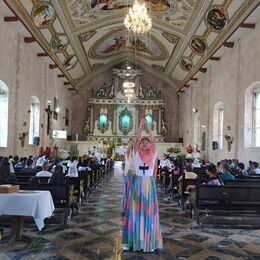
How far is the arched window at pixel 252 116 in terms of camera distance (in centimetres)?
1492

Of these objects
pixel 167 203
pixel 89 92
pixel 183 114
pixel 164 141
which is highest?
pixel 89 92

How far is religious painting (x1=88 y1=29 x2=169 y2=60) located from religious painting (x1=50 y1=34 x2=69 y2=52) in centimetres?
353

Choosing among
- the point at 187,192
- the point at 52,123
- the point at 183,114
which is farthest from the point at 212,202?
the point at 183,114

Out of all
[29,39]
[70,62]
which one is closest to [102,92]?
[70,62]

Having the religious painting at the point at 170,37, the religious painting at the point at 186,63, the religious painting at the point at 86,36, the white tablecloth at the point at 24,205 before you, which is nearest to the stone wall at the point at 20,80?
the religious painting at the point at 86,36

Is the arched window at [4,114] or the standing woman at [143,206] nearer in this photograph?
the standing woman at [143,206]

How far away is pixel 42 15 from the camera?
49.4 ft

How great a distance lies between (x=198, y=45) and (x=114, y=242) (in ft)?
51.1

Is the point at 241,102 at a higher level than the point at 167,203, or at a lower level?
higher

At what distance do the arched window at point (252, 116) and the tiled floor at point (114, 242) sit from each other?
8.42 meters

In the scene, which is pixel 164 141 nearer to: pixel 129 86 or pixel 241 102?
pixel 129 86

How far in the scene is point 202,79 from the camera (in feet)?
75.9

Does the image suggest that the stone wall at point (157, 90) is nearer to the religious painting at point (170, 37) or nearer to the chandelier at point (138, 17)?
the religious painting at point (170, 37)

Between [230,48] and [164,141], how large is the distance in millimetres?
13780
